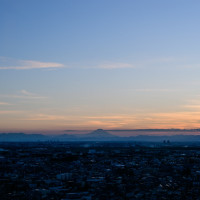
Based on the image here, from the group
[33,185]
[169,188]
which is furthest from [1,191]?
[169,188]

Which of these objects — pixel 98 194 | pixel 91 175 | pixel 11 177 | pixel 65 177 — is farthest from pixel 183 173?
pixel 11 177

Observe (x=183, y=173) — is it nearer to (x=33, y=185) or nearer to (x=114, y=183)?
(x=114, y=183)

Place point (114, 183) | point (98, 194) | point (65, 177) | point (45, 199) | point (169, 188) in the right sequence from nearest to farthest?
point (45, 199), point (98, 194), point (169, 188), point (114, 183), point (65, 177)

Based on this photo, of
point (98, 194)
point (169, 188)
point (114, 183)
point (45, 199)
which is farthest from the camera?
point (114, 183)

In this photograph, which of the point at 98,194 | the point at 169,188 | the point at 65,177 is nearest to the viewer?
the point at 98,194

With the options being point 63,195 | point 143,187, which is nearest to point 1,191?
point 63,195

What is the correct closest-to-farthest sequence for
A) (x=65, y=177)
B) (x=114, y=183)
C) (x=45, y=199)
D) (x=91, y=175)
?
(x=45, y=199) → (x=114, y=183) → (x=65, y=177) → (x=91, y=175)

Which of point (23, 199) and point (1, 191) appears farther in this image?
point (1, 191)

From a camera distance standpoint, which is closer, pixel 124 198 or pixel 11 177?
pixel 124 198

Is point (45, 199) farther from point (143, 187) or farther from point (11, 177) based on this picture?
point (11, 177)
